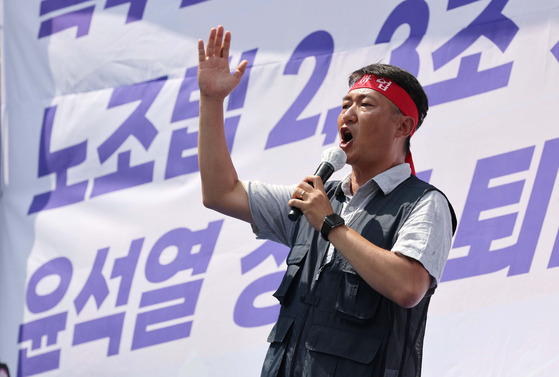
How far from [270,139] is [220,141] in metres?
1.08

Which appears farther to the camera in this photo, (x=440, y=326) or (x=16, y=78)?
(x=16, y=78)

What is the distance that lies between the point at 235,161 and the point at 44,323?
→ 3.59ft

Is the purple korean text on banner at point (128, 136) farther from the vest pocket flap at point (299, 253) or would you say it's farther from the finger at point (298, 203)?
the finger at point (298, 203)

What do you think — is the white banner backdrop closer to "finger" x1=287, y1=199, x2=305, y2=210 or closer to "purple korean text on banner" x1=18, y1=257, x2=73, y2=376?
"purple korean text on banner" x1=18, y1=257, x2=73, y2=376

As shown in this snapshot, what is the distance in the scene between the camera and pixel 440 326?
249 cm

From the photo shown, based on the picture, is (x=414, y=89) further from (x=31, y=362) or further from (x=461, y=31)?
(x=31, y=362)

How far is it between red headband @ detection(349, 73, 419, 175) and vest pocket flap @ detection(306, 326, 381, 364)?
59 cm

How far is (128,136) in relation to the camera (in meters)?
3.13

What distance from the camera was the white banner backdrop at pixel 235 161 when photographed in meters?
2.46

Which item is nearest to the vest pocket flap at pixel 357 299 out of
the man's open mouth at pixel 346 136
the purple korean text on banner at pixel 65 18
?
the man's open mouth at pixel 346 136

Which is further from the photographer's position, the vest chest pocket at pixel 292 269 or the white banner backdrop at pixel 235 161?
the white banner backdrop at pixel 235 161

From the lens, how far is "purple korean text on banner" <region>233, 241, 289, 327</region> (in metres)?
2.79

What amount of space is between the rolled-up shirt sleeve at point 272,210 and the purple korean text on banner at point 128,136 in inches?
51.8

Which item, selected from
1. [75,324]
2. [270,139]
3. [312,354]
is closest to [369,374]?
[312,354]
